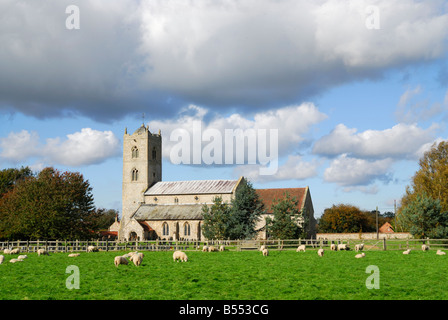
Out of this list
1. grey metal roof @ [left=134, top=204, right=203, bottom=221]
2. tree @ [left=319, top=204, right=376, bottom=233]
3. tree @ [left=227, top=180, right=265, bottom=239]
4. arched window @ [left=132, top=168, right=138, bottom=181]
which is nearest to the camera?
tree @ [left=227, top=180, right=265, bottom=239]

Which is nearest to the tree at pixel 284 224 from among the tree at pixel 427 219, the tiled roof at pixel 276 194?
the tree at pixel 427 219

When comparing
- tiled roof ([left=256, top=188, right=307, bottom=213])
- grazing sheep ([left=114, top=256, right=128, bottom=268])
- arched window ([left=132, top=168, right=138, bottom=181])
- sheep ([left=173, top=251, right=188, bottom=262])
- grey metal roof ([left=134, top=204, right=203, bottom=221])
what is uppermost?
arched window ([left=132, top=168, right=138, bottom=181])

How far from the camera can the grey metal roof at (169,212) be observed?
7679 cm

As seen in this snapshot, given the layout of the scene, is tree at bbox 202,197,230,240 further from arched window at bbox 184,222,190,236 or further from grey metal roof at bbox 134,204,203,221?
arched window at bbox 184,222,190,236

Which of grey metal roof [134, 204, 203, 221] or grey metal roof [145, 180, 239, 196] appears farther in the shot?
grey metal roof [145, 180, 239, 196]

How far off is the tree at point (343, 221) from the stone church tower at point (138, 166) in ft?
117

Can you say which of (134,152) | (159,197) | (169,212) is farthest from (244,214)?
(134,152)

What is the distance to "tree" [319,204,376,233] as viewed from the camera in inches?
3423

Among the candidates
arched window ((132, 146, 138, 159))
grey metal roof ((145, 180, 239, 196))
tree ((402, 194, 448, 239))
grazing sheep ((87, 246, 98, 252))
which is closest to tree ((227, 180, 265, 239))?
grazing sheep ((87, 246, 98, 252))

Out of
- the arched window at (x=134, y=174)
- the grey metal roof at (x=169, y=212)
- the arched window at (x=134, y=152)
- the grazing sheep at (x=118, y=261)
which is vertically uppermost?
the arched window at (x=134, y=152)

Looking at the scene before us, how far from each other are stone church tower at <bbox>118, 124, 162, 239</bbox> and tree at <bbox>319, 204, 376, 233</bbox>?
35678 millimetres

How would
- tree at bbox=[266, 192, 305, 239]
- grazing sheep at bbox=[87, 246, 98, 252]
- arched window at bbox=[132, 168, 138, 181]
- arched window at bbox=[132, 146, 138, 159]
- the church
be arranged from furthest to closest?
arched window at bbox=[132, 146, 138, 159]
arched window at bbox=[132, 168, 138, 181]
the church
tree at bbox=[266, 192, 305, 239]
grazing sheep at bbox=[87, 246, 98, 252]

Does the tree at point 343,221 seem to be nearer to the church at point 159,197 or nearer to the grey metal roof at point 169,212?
the church at point 159,197
